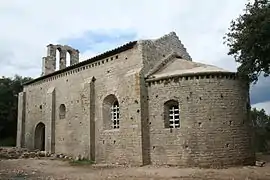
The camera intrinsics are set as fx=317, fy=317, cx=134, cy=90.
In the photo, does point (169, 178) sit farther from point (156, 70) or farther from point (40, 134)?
point (40, 134)

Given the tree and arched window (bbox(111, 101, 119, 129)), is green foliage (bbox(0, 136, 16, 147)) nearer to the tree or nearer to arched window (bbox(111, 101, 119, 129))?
arched window (bbox(111, 101, 119, 129))

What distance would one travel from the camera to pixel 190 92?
1836 centimetres

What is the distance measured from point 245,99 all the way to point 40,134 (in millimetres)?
19546

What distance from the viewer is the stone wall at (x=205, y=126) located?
17750 mm

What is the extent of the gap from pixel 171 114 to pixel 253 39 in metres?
7.05

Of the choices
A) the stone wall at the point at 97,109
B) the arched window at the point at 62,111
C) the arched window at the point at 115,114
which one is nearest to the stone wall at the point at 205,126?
the stone wall at the point at 97,109

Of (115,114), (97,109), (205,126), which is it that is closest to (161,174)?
(205,126)

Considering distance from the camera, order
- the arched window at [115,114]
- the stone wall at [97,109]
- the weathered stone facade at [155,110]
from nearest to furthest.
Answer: the weathered stone facade at [155,110] → the stone wall at [97,109] → the arched window at [115,114]

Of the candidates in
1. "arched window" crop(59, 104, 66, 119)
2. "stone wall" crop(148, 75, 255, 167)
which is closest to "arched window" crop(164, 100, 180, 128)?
"stone wall" crop(148, 75, 255, 167)

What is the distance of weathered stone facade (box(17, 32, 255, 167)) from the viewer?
17984mm

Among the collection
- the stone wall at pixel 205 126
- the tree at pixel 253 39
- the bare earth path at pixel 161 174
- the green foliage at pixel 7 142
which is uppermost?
the tree at pixel 253 39

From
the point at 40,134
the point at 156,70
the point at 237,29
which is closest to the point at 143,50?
the point at 156,70

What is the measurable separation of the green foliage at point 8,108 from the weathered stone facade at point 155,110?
43.8 ft

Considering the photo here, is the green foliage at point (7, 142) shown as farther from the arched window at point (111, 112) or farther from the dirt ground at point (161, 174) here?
the dirt ground at point (161, 174)
